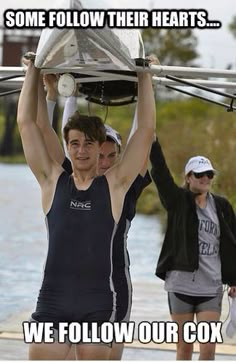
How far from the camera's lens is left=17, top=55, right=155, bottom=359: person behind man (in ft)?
16.7

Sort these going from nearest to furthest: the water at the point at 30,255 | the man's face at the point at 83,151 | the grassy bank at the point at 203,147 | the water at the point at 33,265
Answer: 1. the man's face at the point at 83,151
2. the water at the point at 33,265
3. the water at the point at 30,255
4. the grassy bank at the point at 203,147

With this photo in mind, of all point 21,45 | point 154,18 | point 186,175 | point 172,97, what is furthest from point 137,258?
point 21,45

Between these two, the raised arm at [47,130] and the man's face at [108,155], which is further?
the man's face at [108,155]

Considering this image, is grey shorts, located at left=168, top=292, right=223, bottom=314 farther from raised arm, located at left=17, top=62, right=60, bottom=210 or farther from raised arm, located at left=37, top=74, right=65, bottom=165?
raised arm, located at left=17, top=62, right=60, bottom=210

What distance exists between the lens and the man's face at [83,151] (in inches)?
207

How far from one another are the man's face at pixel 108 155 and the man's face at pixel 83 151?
25.9 inches

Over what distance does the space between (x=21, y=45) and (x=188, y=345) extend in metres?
65.0

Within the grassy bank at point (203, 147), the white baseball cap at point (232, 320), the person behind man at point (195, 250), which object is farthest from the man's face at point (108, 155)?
the grassy bank at point (203, 147)

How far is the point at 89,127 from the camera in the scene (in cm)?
531

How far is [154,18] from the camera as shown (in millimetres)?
6344

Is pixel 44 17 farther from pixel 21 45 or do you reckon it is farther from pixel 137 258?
pixel 21 45

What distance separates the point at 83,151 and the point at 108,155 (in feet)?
2.58

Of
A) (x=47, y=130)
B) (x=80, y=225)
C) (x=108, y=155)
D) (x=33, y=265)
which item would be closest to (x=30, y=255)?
(x=33, y=265)

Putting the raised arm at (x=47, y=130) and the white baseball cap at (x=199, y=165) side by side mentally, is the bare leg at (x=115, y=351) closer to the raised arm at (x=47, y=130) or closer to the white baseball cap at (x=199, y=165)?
the raised arm at (x=47, y=130)
